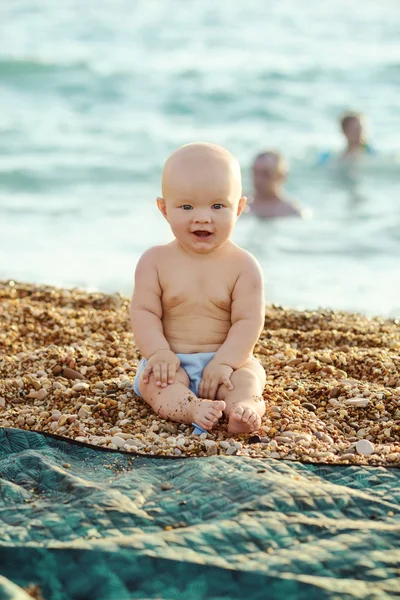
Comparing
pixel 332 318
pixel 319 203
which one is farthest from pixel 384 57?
pixel 332 318

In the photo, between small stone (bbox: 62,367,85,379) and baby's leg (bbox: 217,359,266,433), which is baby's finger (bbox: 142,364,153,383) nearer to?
baby's leg (bbox: 217,359,266,433)

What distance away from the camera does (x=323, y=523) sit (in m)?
2.75

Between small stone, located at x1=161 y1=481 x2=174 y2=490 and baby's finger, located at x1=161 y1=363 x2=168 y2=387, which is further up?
baby's finger, located at x1=161 y1=363 x2=168 y2=387

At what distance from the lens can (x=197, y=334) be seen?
389 cm

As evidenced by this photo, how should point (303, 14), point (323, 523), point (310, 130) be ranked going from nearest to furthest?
point (323, 523), point (310, 130), point (303, 14)

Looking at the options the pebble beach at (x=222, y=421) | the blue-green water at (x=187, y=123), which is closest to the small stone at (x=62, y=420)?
the pebble beach at (x=222, y=421)

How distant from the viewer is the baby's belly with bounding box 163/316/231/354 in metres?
3.89

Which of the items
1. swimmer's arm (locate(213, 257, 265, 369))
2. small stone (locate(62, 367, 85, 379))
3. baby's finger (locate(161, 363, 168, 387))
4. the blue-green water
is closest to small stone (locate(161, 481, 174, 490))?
baby's finger (locate(161, 363, 168, 387))

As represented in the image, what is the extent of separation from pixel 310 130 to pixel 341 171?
2.71 metres

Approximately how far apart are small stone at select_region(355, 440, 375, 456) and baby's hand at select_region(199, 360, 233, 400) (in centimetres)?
60

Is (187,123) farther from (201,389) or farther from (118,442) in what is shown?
(118,442)

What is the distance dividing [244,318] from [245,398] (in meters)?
0.37

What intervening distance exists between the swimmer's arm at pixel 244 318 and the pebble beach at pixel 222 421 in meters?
0.26

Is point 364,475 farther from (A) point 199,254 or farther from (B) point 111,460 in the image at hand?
(A) point 199,254
